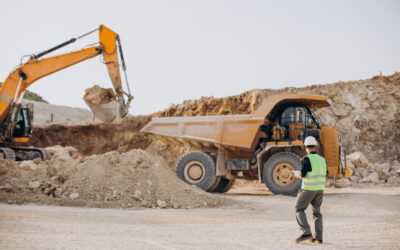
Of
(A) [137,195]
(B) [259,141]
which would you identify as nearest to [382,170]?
(B) [259,141]

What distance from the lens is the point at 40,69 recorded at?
13828 mm

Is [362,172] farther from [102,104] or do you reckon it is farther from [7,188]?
[7,188]

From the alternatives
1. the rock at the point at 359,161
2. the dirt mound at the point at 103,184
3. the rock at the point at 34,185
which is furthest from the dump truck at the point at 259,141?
the rock at the point at 359,161

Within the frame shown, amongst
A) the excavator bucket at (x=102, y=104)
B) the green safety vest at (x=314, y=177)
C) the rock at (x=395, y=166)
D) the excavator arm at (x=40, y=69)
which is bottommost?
the rock at (x=395, y=166)

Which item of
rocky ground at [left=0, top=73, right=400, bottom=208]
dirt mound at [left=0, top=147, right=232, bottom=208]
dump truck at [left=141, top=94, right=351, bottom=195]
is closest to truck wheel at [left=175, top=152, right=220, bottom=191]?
dump truck at [left=141, top=94, right=351, bottom=195]

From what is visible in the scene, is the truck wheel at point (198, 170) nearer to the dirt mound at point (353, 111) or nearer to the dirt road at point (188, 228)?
the dirt road at point (188, 228)

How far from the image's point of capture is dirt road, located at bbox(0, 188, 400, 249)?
487cm

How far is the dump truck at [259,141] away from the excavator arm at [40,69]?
2586 mm

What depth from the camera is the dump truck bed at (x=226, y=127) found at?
11.9 meters

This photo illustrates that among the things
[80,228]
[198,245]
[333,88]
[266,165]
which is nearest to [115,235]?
[80,228]

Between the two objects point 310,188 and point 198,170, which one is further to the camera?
point 198,170

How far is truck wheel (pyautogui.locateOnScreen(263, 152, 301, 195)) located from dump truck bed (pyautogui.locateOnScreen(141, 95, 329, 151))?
905mm

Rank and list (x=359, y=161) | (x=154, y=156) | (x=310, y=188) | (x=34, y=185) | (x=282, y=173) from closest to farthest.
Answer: (x=310, y=188) → (x=34, y=185) → (x=154, y=156) → (x=282, y=173) → (x=359, y=161)

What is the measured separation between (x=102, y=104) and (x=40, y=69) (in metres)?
2.93
